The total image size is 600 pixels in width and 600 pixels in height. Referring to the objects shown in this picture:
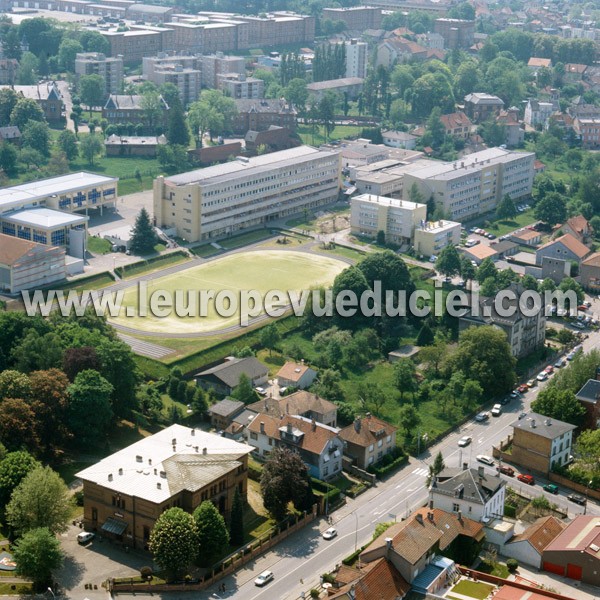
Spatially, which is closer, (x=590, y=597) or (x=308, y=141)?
(x=590, y=597)

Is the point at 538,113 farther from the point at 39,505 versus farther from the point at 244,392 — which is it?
the point at 39,505

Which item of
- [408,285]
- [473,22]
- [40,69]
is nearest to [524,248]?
[408,285]

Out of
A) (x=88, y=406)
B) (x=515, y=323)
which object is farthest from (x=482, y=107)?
(x=88, y=406)

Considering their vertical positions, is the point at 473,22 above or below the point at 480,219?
above

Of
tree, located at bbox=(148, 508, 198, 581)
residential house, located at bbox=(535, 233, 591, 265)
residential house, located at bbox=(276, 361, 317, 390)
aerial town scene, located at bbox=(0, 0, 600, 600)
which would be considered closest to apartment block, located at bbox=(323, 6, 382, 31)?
aerial town scene, located at bbox=(0, 0, 600, 600)

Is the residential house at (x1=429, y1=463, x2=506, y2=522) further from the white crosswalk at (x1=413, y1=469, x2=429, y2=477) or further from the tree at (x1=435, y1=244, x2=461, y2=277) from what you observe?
the tree at (x1=435, y1=244, x2=461, y2=277)

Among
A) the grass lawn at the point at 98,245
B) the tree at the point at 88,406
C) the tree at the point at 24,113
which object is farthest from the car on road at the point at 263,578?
the tree at the point at 24,113

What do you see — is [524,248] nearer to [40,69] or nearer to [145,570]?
[145,570]

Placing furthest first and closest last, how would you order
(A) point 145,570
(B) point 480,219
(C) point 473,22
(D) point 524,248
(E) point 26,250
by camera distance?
(C) point 473,22
(B) point 480,219
(D) point 524,248
(E) point 26,250
(A) point 145,570

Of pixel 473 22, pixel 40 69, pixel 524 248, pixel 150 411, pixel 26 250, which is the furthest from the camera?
pixel 473 22
